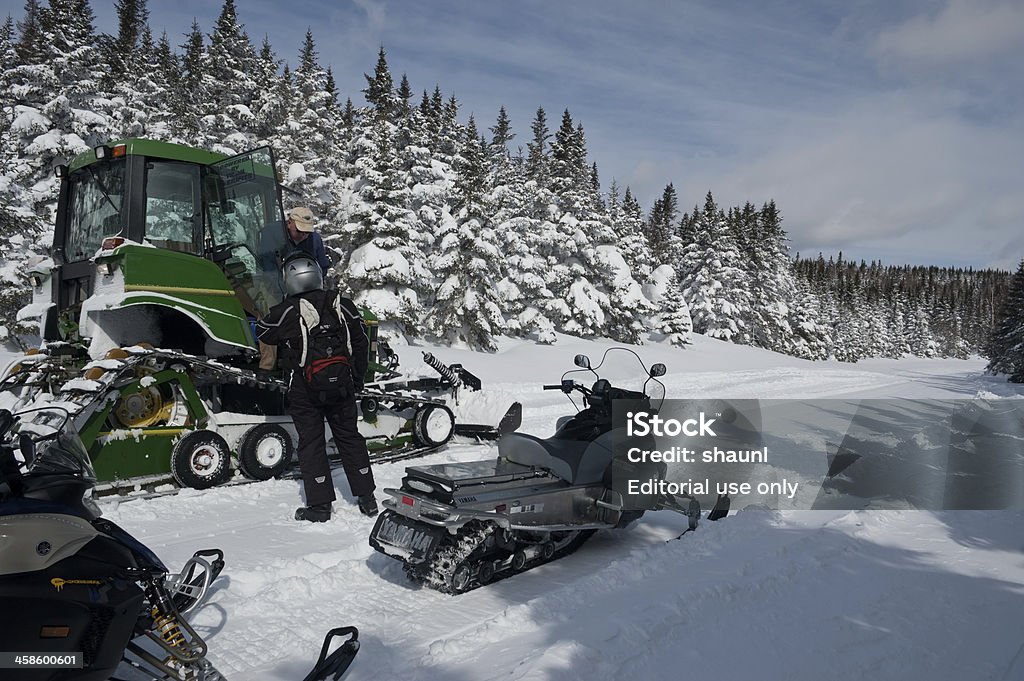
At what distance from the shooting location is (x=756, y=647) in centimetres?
340

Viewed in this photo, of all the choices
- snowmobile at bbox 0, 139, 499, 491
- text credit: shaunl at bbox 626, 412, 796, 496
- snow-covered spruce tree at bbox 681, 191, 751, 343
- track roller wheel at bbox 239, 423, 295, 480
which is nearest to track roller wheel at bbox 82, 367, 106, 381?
snowmobile at bbox 0, 139, 499, 491

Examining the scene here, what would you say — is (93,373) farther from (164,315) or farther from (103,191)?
(103,191)

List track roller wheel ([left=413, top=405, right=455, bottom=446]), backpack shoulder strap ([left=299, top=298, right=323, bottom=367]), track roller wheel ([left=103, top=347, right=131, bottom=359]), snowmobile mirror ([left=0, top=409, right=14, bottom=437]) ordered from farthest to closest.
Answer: track roller wheel ([left=413, top=405, right=455, bottom=446]) → track roller wheel ([left=103, top=347, right=131, bottom=359]) → backpack shoulder strap ([left=299, top=298, right=323, bottom=367]) → snowmobile mirror ([left=0, top=409, right=14, bottom=437])

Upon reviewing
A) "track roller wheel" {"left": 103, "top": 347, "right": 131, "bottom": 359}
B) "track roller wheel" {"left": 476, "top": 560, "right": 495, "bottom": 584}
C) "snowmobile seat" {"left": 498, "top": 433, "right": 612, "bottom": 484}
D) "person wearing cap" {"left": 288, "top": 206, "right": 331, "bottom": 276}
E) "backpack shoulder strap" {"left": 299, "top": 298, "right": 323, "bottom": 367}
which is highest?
"person wearing cap" {"left": 288, "top": 206, "right": 331, "bottom": 276}

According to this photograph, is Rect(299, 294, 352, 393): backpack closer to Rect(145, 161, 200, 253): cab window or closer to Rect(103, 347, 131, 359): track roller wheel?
Rect(103, 347, 131, 359): track roller wheel

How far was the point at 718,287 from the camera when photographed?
4134 centimetres

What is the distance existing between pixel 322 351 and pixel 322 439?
2.34 ft

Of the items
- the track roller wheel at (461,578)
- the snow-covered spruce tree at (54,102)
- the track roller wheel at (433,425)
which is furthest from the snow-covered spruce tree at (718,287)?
the track roller wheel at (461,578)

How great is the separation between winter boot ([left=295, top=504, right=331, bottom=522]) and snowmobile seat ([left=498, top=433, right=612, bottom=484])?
5.05ft

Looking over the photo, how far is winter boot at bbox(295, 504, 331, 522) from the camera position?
17.7ft

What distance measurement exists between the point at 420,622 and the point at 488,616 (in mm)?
382

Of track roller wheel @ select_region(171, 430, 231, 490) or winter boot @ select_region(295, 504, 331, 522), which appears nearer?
winter boot @ select_region(295, 504, 331, 522)

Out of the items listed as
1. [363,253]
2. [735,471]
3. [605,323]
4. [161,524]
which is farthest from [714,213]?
[161,524]

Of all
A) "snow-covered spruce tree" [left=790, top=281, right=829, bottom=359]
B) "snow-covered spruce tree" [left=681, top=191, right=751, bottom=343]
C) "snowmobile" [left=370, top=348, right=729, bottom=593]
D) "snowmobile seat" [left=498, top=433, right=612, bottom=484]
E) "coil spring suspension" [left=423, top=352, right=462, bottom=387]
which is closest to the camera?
"snowmobile" [left=370, top=348, right=729, bottom=593]
